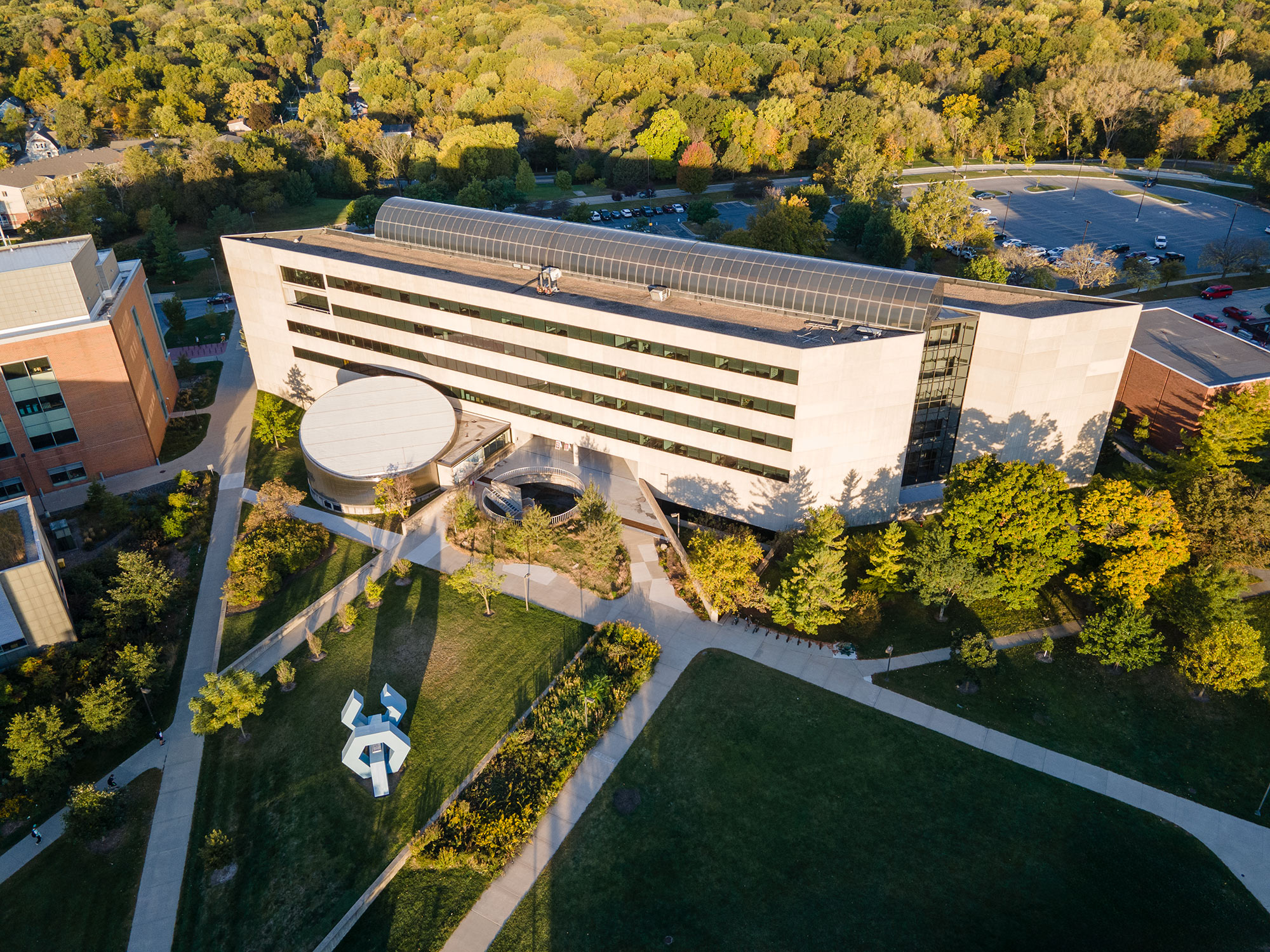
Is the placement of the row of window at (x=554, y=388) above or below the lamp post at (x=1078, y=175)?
below

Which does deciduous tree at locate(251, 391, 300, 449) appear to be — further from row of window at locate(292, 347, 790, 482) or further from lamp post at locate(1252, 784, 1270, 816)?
lamp post at locate(1252, 784, 1270, 816)

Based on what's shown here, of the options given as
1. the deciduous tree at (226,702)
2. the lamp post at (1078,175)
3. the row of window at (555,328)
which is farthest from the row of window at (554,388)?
the lamp post at (1078,175)

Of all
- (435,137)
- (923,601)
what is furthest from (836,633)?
(435,137)

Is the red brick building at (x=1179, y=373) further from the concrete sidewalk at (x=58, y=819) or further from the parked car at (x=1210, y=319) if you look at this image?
the concrete sidewalk at (x=58, y=819)

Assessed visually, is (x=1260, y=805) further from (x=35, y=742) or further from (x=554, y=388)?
(x=35, y=742)

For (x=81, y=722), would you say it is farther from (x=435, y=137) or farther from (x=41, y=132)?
(x=41, y=132)

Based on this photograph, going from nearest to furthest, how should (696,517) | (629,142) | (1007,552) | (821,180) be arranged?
(1007,552), (696,517), (821,180), (629,142)

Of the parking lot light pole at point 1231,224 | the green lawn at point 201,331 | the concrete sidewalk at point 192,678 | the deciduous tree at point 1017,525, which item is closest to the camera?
the concrete sidewalk at point 192,678
